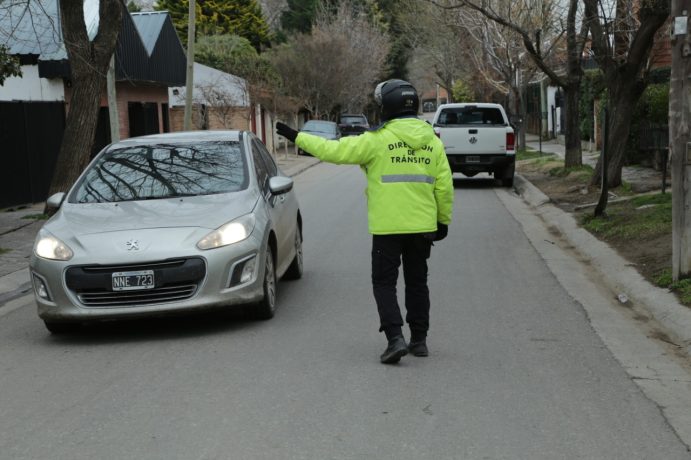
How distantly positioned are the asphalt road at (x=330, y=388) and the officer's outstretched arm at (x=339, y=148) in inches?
55.2

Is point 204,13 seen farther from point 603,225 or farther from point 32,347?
point 32,347

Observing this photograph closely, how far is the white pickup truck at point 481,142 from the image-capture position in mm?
21406

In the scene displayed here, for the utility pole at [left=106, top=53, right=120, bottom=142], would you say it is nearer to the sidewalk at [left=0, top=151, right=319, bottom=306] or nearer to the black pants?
the sidewalk at [left=0, top=151, right=319, bottom=306]

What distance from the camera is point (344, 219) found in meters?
15.5

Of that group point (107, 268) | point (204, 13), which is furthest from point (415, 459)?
point (204, 13)

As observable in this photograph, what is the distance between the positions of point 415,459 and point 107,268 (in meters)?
3.36

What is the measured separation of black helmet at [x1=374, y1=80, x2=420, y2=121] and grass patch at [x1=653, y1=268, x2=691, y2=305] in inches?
128

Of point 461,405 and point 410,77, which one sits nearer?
point 461,405

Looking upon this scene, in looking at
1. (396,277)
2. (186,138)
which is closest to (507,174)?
(186,138)

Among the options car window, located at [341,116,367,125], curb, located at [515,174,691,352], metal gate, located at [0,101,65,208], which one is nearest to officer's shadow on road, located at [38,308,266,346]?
curb, located at [515,174,691,352]

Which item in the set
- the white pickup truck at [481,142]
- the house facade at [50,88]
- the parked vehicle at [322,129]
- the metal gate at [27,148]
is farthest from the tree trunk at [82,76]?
the parked vehicle at [322,129]

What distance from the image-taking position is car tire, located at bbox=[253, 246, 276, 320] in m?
7.57

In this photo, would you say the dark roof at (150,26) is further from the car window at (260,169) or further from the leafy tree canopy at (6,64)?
the car window at (260,169)

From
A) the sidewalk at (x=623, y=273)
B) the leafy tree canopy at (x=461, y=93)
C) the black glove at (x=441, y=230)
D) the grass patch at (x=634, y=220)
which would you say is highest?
the leafy tree canopy at (x=461, y=93)
